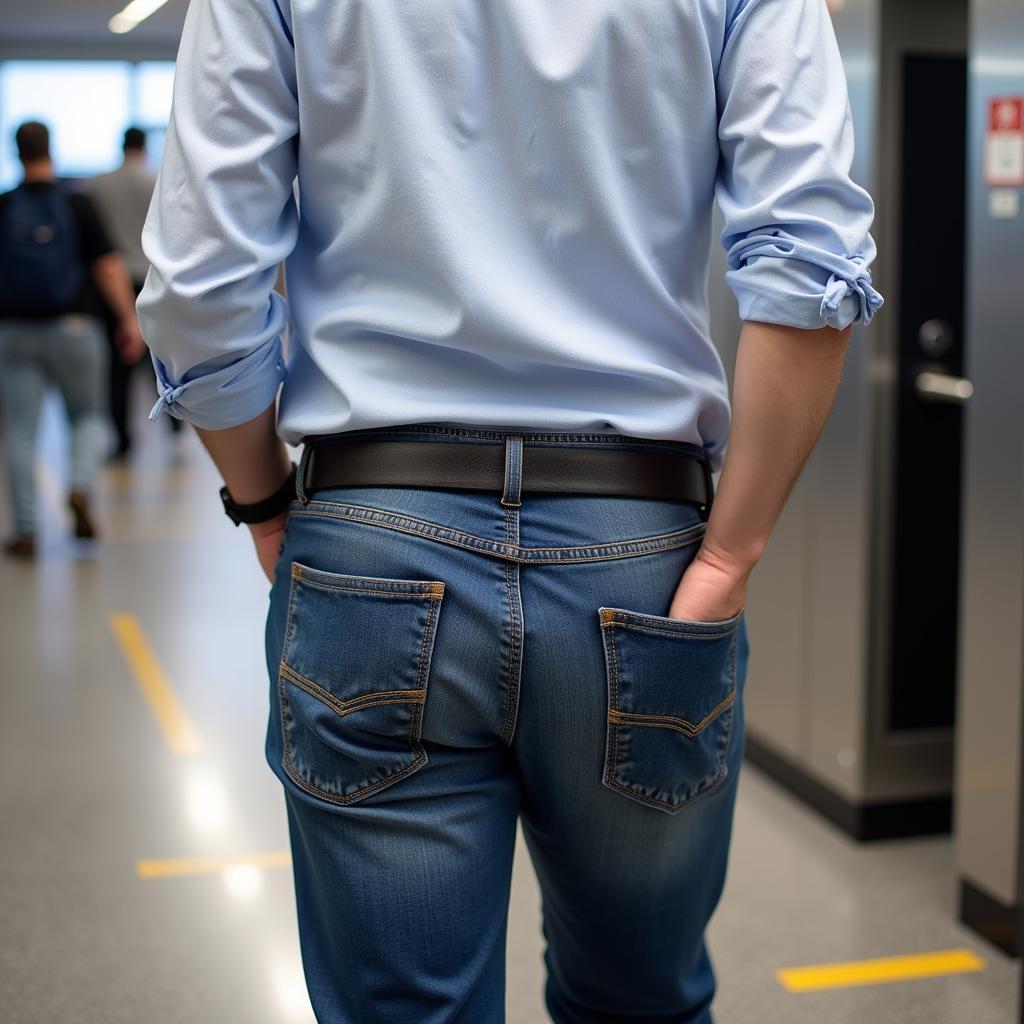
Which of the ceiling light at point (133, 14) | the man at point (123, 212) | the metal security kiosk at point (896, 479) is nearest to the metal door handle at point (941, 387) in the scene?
the metal security kiosk at point (896, 479)

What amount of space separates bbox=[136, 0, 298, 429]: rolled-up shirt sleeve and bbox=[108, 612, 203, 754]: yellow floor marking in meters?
2.91

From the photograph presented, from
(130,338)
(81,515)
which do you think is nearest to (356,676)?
(81,515)

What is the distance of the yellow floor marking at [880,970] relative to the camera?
108 inches

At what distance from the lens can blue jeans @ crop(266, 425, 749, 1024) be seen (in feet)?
4.21

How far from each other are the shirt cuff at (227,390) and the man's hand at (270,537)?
147 millimetres

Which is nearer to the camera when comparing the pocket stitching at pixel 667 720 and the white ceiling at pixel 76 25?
the pocket stitching at pixel 667 720

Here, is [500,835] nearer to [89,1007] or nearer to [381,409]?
[381,409]

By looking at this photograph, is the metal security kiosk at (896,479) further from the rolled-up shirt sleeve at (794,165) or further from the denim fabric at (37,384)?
the denim fabric at (37,384)

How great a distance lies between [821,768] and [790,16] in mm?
2567

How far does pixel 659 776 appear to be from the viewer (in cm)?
136

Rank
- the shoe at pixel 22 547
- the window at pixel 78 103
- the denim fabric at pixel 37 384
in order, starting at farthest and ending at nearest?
the window at pixel 78 103 → the shoe at pixel 22 547 → the denim fabric at pixel 37 384

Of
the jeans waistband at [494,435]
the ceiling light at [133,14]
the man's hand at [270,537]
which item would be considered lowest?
the man's hand at [270,537]

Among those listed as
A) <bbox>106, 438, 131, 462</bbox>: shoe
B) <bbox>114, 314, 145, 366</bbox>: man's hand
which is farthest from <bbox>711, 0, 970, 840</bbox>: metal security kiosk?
<bbox>106, 438, 131, 462</bbox>: shoe

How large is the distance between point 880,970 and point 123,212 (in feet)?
25.7
